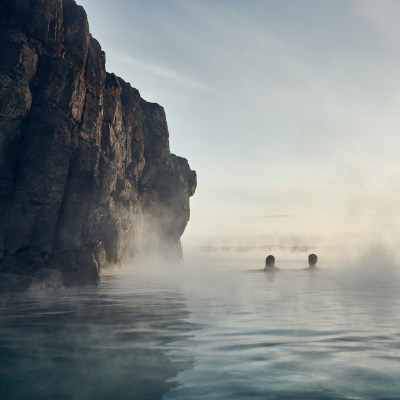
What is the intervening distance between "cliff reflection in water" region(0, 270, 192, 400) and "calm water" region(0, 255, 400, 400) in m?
0.04

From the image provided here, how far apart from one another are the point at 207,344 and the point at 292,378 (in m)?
5.11

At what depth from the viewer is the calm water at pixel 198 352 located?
11.6 m

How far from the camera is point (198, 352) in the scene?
15.7 meters

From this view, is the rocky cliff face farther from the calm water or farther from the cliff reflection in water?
the calm water

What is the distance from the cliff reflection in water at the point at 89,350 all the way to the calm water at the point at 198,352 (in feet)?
0.12

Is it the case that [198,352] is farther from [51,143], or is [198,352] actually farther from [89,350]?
[51,143]

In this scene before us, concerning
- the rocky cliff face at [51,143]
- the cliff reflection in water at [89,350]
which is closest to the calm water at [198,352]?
the cliff reflection in water at [89,350]

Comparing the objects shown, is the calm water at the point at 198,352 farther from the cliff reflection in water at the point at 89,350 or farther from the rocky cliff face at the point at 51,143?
the rocky cliff face at the point at 51,143

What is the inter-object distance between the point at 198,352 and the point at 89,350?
12.6 feet

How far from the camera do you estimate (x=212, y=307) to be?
29.1 meters

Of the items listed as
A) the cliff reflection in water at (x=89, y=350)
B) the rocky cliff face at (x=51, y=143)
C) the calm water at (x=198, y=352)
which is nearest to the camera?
Answer: the calm water at (x=198, y=352)

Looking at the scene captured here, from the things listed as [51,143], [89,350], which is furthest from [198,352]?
[51,143]

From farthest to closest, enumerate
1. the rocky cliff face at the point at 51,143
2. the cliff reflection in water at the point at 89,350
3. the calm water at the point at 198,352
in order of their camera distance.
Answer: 1. the rocky cliff face at the point at 51,143
2. the cliff reflection in water at the point at 89,350
3. the calm water at the point at 198,352

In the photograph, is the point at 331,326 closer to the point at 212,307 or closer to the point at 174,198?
the point at 212,307
